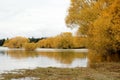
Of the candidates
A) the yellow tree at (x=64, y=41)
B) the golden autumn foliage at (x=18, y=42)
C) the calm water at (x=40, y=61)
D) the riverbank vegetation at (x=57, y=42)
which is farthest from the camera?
the golden autumn foliage at (x=18, y=42)

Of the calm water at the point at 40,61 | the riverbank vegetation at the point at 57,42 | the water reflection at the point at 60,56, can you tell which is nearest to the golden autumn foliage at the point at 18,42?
the riverbank vegetation at the point at 57,42

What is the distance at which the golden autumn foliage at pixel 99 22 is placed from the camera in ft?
105

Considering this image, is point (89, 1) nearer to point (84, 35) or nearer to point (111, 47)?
point (84, 35)

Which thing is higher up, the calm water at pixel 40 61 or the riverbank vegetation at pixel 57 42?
the riverbank vegetation at pixel 57 42

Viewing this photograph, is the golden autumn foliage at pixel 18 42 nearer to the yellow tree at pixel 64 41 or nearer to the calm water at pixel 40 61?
the yellow tree at pixel 64 41

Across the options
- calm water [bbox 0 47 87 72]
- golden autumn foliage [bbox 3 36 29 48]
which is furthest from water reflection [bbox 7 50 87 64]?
golden autumn foliage [bbox 3 36 29 48]

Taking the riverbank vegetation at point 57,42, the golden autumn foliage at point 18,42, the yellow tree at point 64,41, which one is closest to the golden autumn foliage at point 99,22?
the riverbank vegetation at point 57,42

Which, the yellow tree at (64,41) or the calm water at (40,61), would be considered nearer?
the calm water at (40,61)

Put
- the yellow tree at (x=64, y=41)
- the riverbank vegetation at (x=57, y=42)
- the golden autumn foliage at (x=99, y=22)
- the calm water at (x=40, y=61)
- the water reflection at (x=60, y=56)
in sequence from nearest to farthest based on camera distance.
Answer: the golden autumn foliage at (x=99, y=22), the calm water at (x=40, y=61), the water reflection at (x=60, y=56), the riverbank vegetation at (x=57, y=42), the yellow tree at (x=64, y=41)

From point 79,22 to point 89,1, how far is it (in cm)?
276

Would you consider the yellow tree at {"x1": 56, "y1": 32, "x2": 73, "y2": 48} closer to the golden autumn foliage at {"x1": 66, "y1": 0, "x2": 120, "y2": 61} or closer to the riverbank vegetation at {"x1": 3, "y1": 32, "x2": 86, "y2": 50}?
the riverbank vegetation at {"x1": 3, "y1": 32, "x2": 86, "y2": 50}

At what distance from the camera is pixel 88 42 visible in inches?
1494

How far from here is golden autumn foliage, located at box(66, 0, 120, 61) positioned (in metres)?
31.9

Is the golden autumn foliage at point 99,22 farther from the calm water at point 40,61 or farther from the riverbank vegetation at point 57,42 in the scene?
the calm water at point 40,61
